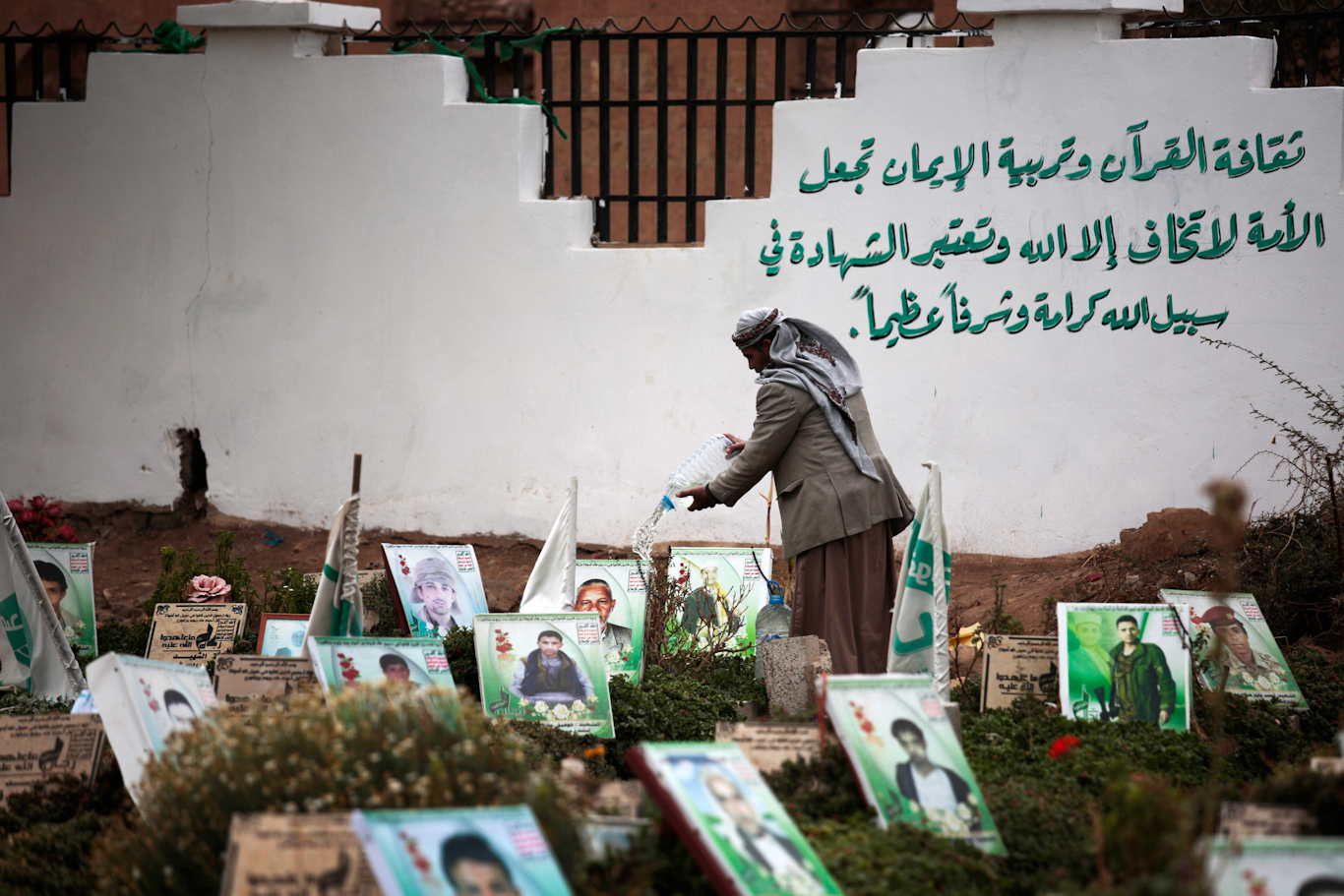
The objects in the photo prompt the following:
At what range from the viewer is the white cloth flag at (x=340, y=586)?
369cm

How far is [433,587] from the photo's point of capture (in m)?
4.99

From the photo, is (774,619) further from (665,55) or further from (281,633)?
(665,55)

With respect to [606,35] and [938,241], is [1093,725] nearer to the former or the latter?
[938,241]

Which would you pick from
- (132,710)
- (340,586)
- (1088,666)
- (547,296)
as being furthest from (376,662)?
(547,296)

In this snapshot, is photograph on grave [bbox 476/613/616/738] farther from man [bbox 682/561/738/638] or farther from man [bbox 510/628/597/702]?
man [bbox 682/561/738/638]

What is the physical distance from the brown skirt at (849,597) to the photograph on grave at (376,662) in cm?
148

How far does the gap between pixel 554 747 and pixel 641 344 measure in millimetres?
3823

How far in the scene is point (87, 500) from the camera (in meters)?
7.77

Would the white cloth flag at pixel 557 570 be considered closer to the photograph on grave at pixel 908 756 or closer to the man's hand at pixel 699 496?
the man's hand at pixel 699 496

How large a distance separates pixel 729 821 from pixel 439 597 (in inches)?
109

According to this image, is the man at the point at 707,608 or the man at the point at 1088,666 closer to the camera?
the man at the point at 1088,666

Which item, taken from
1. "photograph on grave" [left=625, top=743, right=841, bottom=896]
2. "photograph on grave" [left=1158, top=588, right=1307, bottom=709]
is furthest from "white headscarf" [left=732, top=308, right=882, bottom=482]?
"photograph on grave" [left=625, top=743, right=841, bottom=896]

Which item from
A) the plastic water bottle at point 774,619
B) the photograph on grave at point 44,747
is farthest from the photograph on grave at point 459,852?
the plastic water bottle at point 774,619

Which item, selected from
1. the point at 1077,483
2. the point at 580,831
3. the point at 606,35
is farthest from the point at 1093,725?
the point at 606,35
